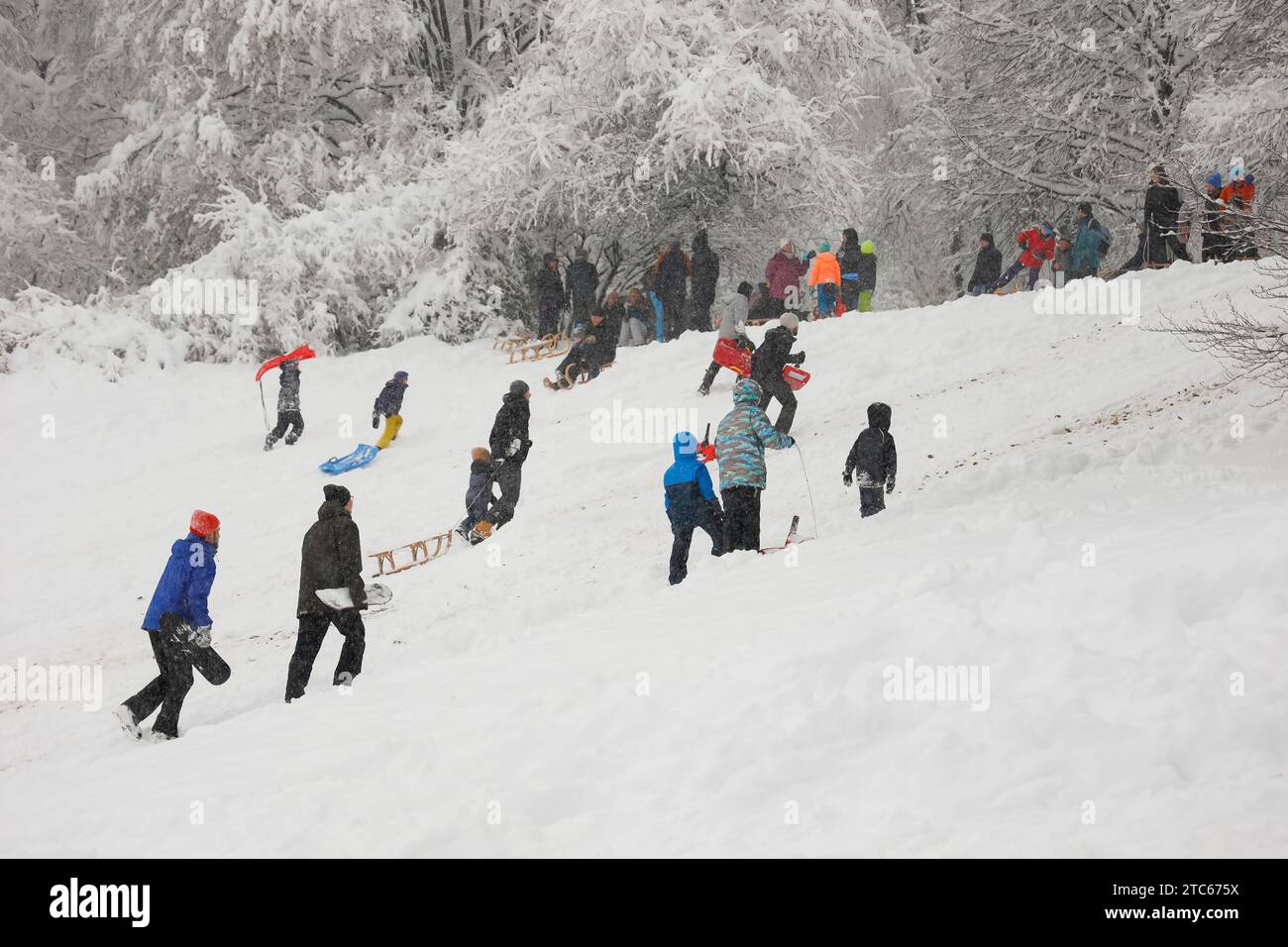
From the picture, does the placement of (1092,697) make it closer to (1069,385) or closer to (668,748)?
(668,748)

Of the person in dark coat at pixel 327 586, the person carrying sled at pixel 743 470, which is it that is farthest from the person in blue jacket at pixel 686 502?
the person in dark coat at pixel 327 586

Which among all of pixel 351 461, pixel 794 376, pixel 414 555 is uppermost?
pixel 794 376

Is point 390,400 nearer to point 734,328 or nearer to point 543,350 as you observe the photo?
point 543,350

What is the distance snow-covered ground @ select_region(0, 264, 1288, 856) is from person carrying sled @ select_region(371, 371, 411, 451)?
206 cm

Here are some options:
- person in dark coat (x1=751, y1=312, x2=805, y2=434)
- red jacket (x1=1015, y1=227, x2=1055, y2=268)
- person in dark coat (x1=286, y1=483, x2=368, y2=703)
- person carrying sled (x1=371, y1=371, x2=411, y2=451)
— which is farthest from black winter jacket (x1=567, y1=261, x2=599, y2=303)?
person in dark coat (x1=286, y1=483, x2=368, y2=703)

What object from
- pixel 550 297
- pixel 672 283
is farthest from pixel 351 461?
pixel 672 283

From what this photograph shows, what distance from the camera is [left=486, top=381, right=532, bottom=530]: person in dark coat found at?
1302 centimetres

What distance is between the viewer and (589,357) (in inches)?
734

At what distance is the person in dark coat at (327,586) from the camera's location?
8008 mm

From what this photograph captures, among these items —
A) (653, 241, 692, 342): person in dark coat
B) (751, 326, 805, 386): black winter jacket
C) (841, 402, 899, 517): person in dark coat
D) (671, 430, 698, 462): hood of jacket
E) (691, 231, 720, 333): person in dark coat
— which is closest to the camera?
(671, 430, 698, 462): hood of jacket

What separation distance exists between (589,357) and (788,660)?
534 inches

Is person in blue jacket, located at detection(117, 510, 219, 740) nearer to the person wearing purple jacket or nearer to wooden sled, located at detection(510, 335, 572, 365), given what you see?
the person wearing purple jacket

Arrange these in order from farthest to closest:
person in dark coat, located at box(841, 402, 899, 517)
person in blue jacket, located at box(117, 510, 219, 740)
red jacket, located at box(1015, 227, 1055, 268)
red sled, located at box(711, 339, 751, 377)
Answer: red jacket, located at box(1015, 227, 1055, 268), red sled, located at box(711, 339, 751, 377), person in dark coat, located at box(841, 402, 899, 517), person in blue jacket, located at box(117, 510, 219, 740)
